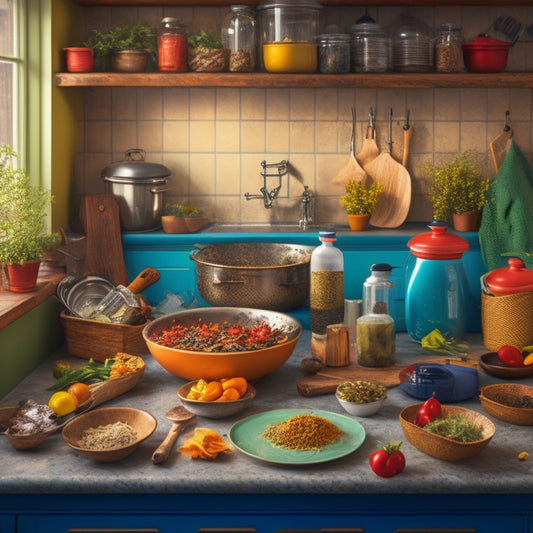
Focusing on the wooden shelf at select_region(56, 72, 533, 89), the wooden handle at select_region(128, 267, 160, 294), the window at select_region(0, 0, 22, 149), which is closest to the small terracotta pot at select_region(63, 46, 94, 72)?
the wooden shelf at select_region(56, 72, 533, 89)

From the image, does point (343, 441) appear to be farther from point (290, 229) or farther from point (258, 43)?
point (258, 43)

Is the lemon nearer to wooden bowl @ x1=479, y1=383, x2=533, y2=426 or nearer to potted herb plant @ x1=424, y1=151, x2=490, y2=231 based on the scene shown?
wooden bowl @ x1=479, y1=383, x2=533, y2=426

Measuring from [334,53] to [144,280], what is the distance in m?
1.13

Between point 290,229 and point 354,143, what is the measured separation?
0.47 metres

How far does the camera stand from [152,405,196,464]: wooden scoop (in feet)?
5.83

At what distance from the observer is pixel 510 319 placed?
2.58 metres

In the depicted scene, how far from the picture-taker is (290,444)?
72.6 inches

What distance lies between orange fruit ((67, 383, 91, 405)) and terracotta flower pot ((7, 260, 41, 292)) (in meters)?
0.48

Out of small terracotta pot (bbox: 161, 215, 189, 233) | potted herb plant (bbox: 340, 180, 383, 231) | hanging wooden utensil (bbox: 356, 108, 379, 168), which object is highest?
hanging wooden utensil (bbox: 356, 108, 379, 168)

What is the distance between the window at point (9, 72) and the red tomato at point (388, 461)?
5.80ft

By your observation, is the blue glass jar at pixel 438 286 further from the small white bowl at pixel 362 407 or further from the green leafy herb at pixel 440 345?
the small white bowl at pixel 362 407

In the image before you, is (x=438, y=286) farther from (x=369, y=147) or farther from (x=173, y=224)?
(x=173, y=224)

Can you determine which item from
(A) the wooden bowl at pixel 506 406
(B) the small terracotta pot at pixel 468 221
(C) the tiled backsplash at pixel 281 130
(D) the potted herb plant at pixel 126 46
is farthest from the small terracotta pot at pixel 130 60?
(A) the wooden bowl at pixel 506 406

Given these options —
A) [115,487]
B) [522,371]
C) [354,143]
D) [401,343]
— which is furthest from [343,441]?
[354,143]
